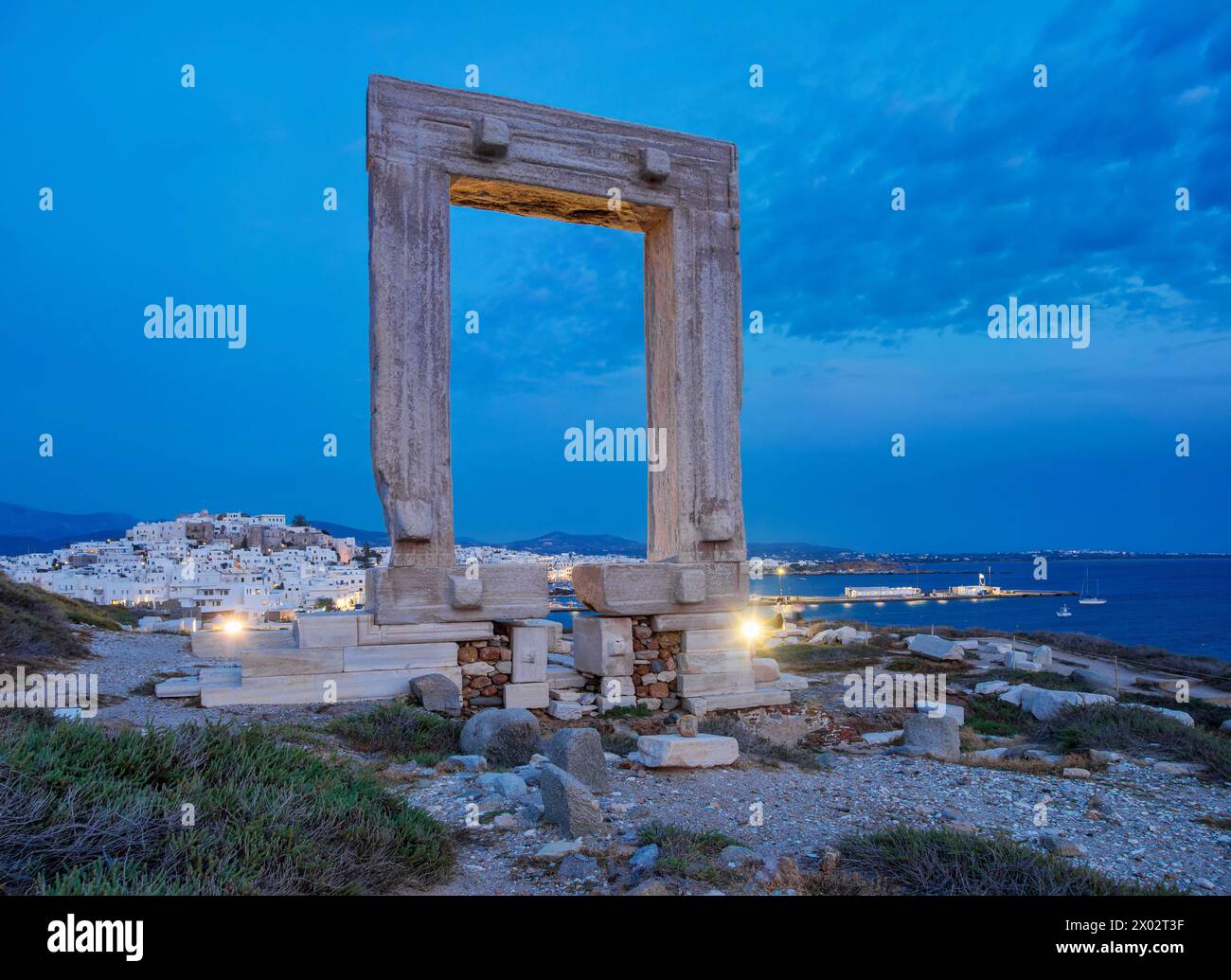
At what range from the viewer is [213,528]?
53.9m

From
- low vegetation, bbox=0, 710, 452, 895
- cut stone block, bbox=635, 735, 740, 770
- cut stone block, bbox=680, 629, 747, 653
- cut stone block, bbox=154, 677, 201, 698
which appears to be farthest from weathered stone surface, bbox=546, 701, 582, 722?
low vegetation, bbox=0, 710, 452, 895

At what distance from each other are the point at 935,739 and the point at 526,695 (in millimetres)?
4570

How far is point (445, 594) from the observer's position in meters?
9.19

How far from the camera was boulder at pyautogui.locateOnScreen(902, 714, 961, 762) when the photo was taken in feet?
28.1

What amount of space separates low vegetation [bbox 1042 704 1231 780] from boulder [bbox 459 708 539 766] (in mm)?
6308

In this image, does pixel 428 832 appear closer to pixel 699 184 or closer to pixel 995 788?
pixel 995 788

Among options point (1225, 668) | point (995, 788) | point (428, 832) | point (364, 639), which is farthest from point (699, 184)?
point (1225, 668)

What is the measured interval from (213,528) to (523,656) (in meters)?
51.3

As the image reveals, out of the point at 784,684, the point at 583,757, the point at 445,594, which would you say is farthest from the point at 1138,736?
the point at 445,594

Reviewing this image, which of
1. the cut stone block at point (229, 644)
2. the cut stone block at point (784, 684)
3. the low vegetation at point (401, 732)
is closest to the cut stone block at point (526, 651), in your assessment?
the low vegetation at point (401, 732)

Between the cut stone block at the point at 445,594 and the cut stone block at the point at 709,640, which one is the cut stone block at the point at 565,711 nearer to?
the cut stone block at the point at 445,594

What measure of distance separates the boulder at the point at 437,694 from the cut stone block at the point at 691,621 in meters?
2.64
